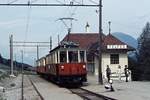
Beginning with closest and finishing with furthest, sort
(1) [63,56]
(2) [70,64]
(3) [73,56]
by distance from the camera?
(2) [70,64]
(1) [63,56]
(3) [73,56]

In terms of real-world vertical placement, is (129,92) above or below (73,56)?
below

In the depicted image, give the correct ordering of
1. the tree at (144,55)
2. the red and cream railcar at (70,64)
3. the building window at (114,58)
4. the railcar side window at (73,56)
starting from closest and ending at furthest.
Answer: the red and cream railcar at (70,64), the railcar side window at (73,56), the building window at (114,58), the tree at (144,55)

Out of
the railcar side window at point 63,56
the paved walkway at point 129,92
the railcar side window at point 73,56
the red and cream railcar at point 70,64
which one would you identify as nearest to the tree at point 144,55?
the red and cream railcar at point 70,64

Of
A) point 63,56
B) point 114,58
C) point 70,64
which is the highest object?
point 114,58

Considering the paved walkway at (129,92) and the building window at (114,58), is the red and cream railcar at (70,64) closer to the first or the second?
the paved walkway at (129,92)

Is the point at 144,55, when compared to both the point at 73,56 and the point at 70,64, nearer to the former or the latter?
the point at 73,56

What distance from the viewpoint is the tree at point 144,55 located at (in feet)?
190

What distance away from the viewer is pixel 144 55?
6272cm

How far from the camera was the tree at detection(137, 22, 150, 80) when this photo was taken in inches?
2277

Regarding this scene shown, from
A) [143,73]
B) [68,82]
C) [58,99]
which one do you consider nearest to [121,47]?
[143,73]

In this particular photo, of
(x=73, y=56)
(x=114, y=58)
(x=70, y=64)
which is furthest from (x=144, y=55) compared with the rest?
(x=70, y=64)

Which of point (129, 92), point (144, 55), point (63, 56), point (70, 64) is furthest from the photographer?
point (144, 55)

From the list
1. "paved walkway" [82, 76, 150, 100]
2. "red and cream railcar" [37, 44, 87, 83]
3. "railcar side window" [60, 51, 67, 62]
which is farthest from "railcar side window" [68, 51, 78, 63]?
"paved walkway" [82, 76, 150, 100]

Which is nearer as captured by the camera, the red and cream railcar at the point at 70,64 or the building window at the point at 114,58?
the red and cream railcar at the point at 70,64
